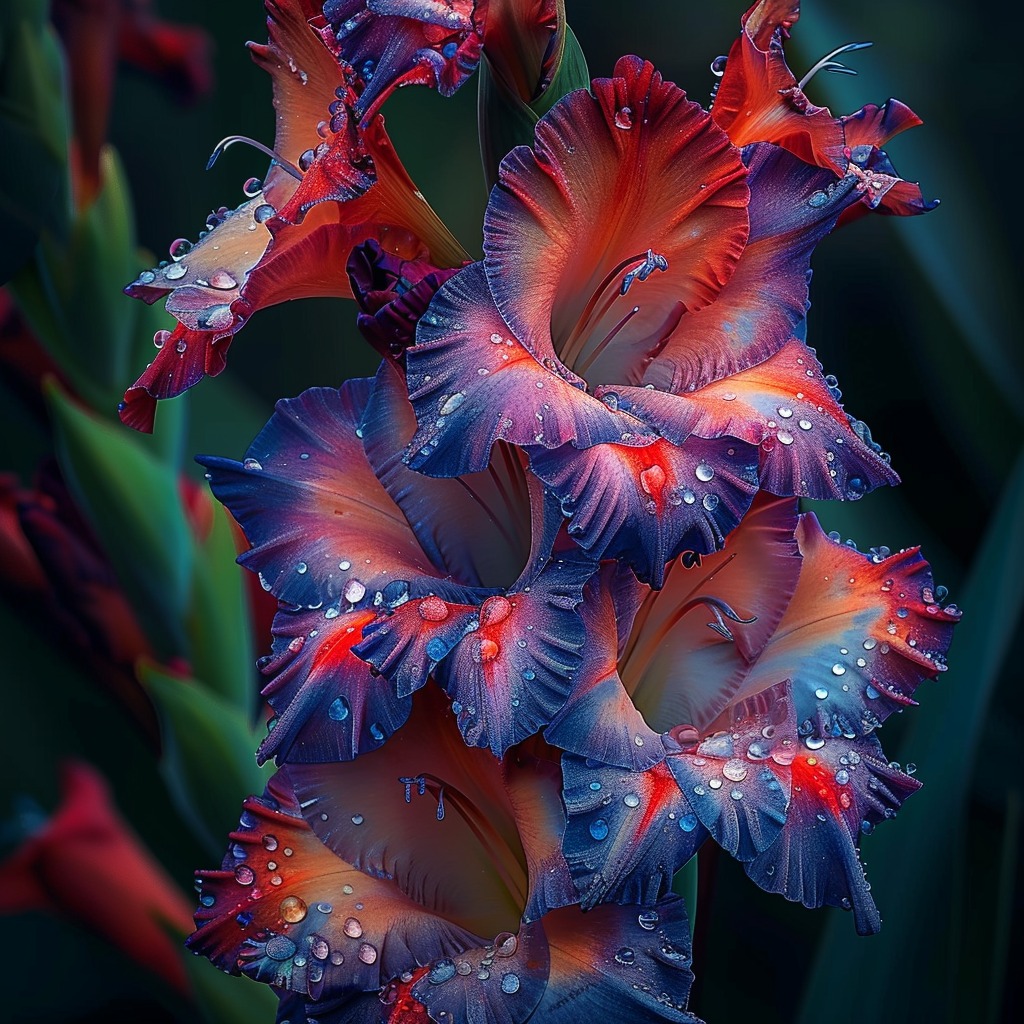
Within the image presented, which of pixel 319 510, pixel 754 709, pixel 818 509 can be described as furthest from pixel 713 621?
pixel 818 509

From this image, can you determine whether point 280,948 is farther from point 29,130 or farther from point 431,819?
point 29,130

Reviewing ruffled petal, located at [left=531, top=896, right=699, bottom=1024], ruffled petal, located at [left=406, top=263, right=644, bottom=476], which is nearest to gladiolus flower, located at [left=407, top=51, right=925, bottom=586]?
ruffled petal, located at [left=406, top=263, right=644, bottom=476]

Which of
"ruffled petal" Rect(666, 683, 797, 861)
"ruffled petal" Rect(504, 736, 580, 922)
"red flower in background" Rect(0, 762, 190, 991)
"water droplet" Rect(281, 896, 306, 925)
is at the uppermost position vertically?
"ruffled petal" Rect(666, 683, 797, 861)

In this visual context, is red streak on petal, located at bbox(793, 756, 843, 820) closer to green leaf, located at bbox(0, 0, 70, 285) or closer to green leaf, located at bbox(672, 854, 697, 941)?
green leaf, located at bbox(672, 854, 697, 941)

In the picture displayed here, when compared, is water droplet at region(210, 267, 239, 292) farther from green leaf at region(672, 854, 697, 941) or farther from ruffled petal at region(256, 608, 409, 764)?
green leaf at region(672, 854, 697, 941)

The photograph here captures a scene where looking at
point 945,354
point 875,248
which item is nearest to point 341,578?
point 945,354

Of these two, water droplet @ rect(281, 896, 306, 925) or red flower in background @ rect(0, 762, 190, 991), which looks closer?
water droplet @ rect(281, 896, 306, 925)

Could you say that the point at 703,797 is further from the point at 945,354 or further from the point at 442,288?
the point at 945,354

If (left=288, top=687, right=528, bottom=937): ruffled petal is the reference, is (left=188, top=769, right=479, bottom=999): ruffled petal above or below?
below
